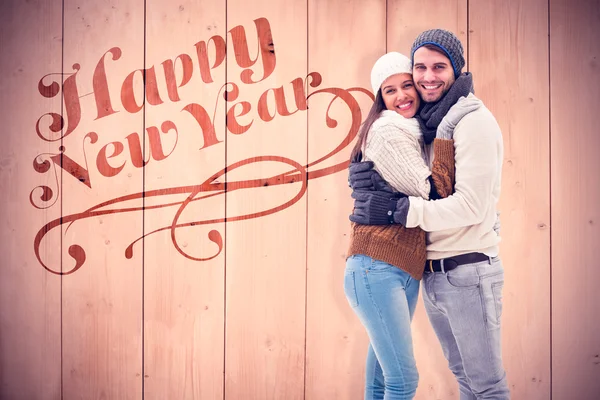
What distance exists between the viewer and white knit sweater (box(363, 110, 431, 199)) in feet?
4.76

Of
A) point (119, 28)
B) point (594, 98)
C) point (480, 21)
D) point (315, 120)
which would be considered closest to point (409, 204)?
point (315, 120)

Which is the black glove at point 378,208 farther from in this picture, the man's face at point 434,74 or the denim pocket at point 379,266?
the man's face at point 434,74

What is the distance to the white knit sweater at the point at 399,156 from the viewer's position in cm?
145

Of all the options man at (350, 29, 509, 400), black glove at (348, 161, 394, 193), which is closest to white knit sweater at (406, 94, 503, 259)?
man at (350, 29, 509, 400)

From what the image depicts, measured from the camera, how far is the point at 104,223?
7.44ft

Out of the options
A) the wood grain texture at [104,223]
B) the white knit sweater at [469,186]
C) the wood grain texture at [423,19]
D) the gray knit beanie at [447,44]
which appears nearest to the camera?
the white knit sweater at [469,186]

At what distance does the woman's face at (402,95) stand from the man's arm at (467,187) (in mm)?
236

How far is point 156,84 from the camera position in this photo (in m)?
2.25

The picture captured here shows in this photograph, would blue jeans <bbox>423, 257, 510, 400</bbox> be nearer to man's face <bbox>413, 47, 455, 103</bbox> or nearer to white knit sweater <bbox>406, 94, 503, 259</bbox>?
white knit sweater <bbox>406, 94, 503, 259</bbox>

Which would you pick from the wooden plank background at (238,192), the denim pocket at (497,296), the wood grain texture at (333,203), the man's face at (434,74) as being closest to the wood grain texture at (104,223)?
the wooden plank background at (238,192)

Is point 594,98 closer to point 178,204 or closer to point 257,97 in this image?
point 257,97

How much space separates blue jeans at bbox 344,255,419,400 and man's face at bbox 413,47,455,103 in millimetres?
628

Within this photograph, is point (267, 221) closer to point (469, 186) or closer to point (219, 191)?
point (219, 191)

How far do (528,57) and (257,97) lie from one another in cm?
133
